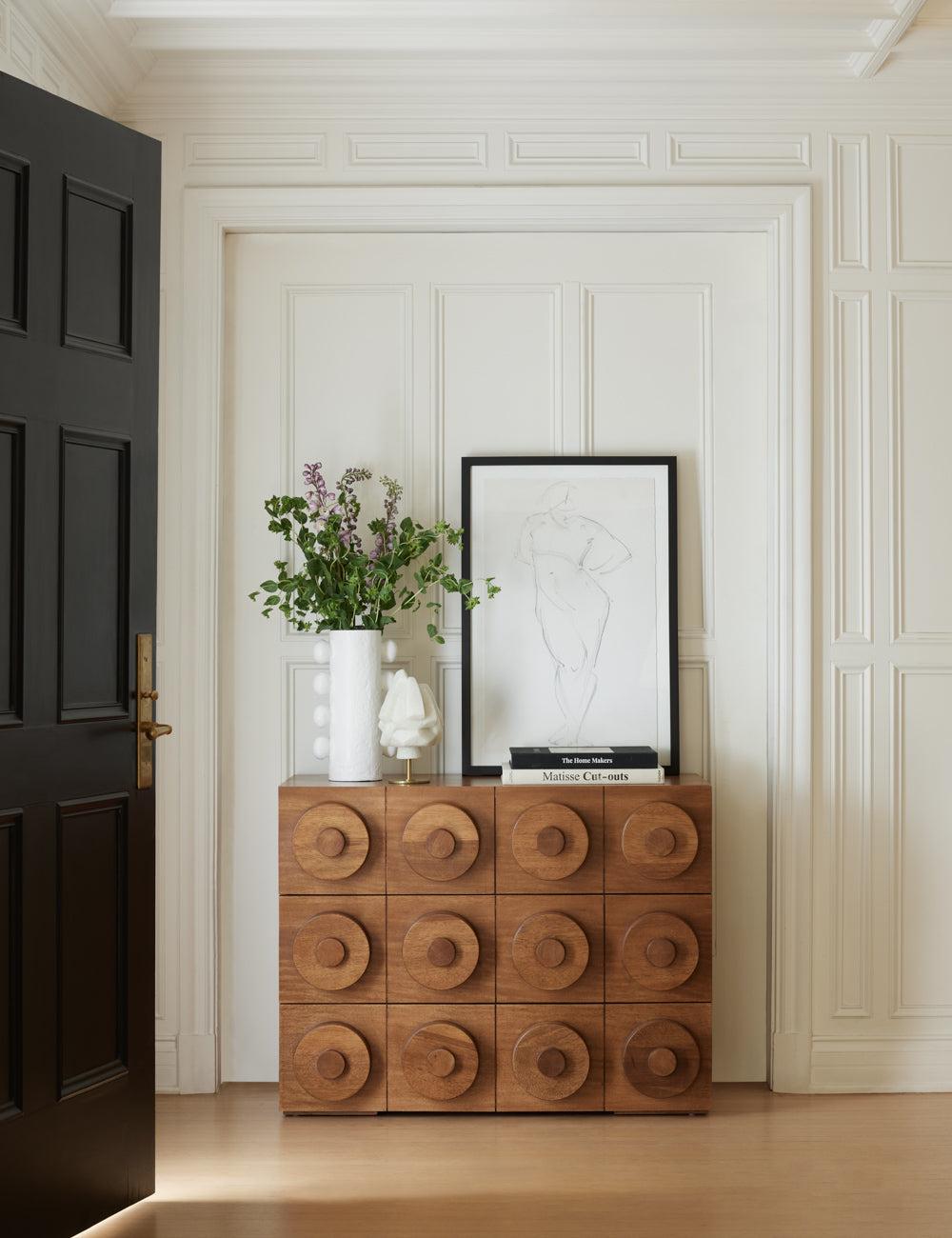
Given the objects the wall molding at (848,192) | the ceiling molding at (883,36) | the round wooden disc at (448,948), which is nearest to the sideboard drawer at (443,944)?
the round wooden disc at (448,948)

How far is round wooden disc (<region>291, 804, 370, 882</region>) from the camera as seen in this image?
8.85ft

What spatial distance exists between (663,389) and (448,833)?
143 cm

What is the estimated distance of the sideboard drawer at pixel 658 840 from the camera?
2.71 metres

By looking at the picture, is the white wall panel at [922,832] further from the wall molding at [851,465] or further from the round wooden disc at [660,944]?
the round wooden disc at [660,944]

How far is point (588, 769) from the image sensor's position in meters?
2.76

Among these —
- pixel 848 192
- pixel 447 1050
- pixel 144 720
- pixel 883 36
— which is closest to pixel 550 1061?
pixel 447 1050

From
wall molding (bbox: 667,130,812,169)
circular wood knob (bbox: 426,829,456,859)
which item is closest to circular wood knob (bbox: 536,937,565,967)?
circular wood knob (bbox: 426,829,456,859)

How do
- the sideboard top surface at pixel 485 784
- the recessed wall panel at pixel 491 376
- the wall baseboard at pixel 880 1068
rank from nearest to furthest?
the sideboard top surface at pixel 485 784 < the wall baseboard at pixel 880 1068 < the recessed wall panel at pixel 491 376

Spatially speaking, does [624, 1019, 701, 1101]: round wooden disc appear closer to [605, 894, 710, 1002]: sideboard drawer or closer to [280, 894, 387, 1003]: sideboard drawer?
[605, 894, 710, 1002]: sideboard drawer

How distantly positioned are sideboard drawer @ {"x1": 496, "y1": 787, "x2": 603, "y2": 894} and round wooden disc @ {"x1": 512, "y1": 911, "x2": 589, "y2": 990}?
82 mm

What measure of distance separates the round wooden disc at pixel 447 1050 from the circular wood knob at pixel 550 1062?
170mm

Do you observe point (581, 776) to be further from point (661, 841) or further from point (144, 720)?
point (144, 720)

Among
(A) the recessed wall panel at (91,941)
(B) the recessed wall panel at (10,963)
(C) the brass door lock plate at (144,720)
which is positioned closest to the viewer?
(B) the recessed wall panel at (10,963)

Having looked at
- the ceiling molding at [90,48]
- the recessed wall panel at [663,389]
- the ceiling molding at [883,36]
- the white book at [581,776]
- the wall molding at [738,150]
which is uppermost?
the ceiling molding at [883,36]
